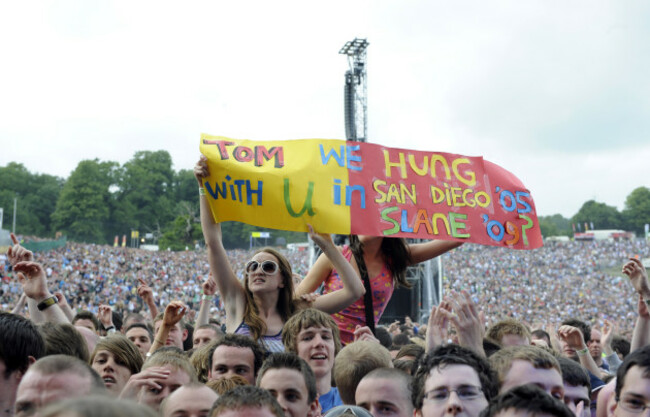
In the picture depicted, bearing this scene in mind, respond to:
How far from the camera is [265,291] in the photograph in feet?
14.4

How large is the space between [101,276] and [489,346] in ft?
105

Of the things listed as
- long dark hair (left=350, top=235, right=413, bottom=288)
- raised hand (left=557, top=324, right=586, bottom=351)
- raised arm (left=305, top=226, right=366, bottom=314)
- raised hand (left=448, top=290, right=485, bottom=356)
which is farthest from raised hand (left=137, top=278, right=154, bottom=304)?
raised hand (left=557, top=324, right=586, bottom=351)

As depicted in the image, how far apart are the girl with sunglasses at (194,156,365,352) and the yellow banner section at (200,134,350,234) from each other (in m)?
0.31

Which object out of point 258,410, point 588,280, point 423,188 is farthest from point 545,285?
point 258,410

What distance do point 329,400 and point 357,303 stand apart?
1.00 m

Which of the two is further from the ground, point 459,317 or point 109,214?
point 109,214

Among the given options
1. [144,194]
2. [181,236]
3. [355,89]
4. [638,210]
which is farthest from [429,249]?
[638,210]

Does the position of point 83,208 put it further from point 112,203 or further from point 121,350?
point 121,350

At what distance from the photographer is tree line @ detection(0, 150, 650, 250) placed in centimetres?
7512

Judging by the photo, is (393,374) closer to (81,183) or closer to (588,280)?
(588,280)

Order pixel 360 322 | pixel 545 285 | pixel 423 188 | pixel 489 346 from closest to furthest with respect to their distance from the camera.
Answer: pixel 489 346, pixel 360 322, pixel 423 188, pixel 545 285

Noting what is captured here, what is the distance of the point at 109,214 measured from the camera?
79000 mm

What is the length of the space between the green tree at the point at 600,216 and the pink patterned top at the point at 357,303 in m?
114

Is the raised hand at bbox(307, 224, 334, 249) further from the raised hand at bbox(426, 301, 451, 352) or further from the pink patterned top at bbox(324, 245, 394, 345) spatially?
the raised hand at bbox(426, 301, 451, 352)
